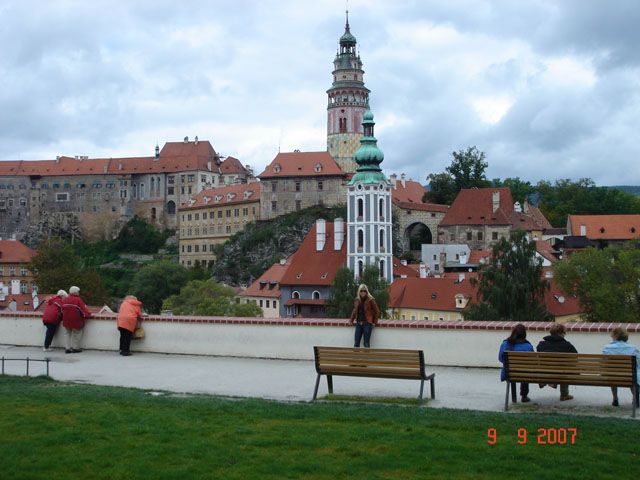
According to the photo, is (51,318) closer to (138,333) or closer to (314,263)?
(138,333)

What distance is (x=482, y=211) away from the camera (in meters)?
81.0

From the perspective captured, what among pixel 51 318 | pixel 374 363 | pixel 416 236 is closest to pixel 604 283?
pixel 51 318

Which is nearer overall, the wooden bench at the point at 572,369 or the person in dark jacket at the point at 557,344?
the wooden bench at the point at 572,369

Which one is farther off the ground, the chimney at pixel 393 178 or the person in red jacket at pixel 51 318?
the chimney at pixel 393 178

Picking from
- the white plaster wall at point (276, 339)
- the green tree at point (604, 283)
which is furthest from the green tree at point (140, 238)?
the white plaster wall at point (276, 339)

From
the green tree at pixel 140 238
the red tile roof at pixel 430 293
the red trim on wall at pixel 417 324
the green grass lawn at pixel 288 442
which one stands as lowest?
the green grass lawn at pixel 288 442

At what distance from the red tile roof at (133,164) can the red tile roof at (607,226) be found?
163ft

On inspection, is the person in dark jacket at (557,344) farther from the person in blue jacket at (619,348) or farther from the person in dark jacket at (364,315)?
the person in dark jacket at (364,315)

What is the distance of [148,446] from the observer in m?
7.46

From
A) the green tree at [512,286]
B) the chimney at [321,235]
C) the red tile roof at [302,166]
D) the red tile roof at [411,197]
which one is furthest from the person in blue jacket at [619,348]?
the red tile roof at [302,166]

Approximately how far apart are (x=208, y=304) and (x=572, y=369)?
154 ft

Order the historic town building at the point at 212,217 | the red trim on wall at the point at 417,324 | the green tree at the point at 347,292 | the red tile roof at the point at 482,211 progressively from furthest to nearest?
the historic town building at the point at 212,217 < the red tile roof at the point at 482,211 < the green tree at the point at 347,292 < the red trim on wall at the point at 417,324

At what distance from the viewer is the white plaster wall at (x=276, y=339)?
40.3ft

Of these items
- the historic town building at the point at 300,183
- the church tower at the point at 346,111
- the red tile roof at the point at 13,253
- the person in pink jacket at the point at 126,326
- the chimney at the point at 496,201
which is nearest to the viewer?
A: the person in pink jacket at the point at 126,326
